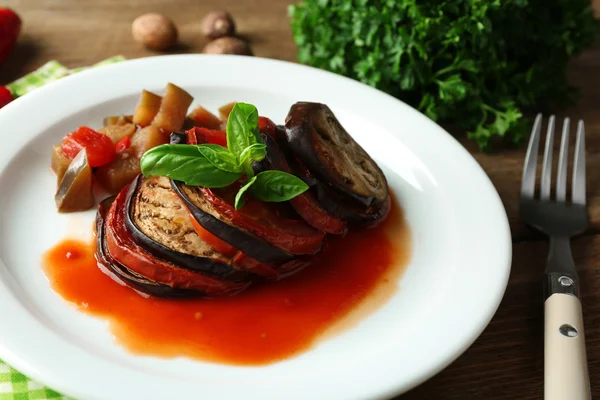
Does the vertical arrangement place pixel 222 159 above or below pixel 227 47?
below

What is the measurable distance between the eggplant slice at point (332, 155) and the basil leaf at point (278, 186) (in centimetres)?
24

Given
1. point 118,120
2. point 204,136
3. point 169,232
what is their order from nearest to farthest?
point 169,232 < point 204,136 < point 118,120

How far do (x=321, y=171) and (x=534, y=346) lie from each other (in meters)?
1.30

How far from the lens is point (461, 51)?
4.56 meters

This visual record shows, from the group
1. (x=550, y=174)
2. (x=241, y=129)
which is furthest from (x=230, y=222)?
(x=550, y=174)

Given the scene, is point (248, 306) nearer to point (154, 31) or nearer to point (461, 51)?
point (461, 51)

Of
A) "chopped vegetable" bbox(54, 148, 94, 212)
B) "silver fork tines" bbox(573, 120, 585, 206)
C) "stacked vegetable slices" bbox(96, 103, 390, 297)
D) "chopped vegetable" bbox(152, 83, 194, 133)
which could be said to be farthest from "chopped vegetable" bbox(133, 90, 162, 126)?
"silver fork tines" bbox(573, 120, 585, 206)

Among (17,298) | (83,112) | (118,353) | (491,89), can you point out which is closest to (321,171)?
(118,353)

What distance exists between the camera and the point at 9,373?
295cm

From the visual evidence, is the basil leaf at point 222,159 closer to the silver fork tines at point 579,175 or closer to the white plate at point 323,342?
the white plate at point 323,342

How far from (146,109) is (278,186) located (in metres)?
1.35

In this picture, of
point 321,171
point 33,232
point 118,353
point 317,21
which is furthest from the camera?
point 317,21

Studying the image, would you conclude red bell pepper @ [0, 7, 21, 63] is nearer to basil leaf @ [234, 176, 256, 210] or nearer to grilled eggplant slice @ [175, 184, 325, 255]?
grilled eggplant slice @ [175, 184, 325, 255]

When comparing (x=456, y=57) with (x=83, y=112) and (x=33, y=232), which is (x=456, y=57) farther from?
(x=33, y=232)
